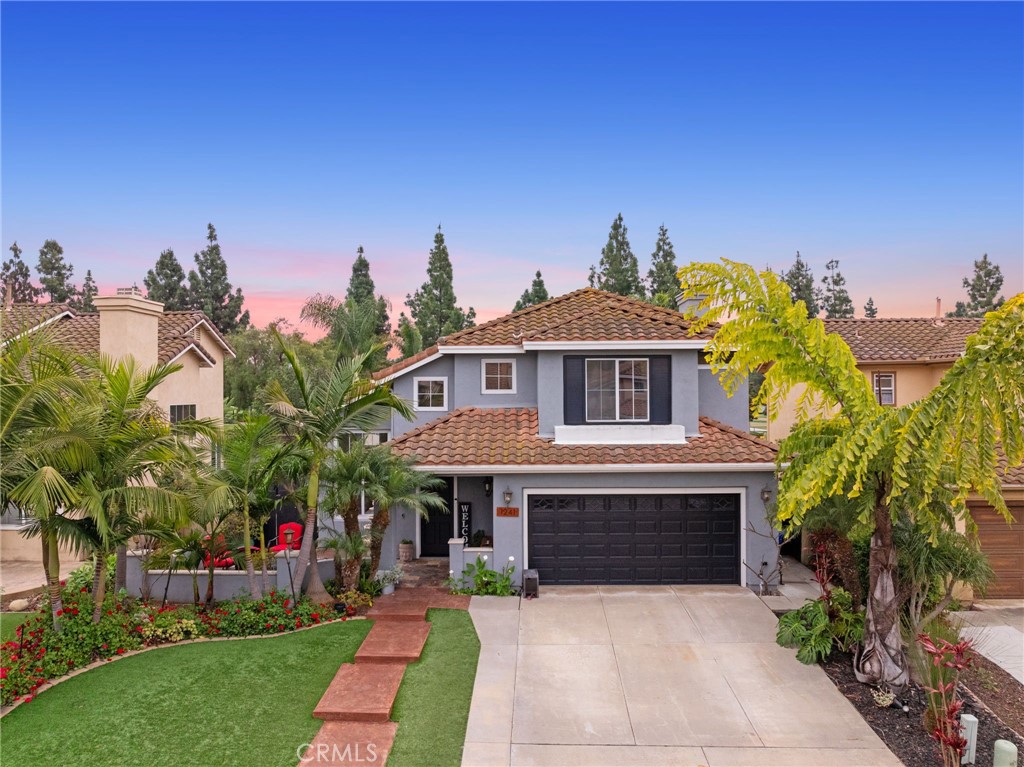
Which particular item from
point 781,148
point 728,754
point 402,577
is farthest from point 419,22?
point 728,754

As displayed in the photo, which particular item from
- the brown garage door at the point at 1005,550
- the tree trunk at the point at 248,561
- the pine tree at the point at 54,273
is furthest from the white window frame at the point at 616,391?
the pine tree at the point at 54,273

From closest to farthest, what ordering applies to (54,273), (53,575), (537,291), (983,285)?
(53,575) → (537,291) → (54,273) → (983,285)

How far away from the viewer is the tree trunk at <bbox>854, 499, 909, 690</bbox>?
27.3 ft

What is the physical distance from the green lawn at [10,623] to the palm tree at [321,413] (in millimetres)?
4790

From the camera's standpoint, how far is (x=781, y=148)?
19219 millimetres

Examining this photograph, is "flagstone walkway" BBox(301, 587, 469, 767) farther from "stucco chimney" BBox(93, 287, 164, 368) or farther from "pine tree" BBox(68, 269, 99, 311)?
"pine tree" BBox(68, 269, 99, 311)

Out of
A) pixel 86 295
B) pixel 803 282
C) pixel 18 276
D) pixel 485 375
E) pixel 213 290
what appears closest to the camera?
pixel 485 375

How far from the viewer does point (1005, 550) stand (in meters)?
12.3

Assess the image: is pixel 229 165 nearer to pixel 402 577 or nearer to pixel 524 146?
pixel 524 146

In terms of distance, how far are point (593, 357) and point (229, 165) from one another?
15.5m

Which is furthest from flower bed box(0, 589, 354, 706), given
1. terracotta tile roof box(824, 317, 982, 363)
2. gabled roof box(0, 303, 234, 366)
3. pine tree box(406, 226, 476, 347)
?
pine tree box(406, 226, 476, 347)

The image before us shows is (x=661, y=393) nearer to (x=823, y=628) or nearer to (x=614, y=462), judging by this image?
(x=614, y=462)

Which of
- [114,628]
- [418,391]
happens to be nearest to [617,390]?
[418,391]

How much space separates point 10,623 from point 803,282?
201 feet
